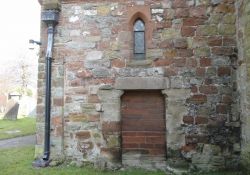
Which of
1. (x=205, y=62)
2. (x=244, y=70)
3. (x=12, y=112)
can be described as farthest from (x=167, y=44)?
(x=12, y=112)

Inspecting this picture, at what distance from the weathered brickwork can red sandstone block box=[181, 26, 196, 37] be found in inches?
0.9

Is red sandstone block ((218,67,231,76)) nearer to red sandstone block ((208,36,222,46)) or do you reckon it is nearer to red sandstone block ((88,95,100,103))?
red sandstone block ((208,36,222,46))

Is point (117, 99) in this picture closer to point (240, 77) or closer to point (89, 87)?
point (89, 87)

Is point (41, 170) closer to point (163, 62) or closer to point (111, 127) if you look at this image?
point (111, 127)

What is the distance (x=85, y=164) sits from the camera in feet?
23.0

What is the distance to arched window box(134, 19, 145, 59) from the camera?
7.09 metres

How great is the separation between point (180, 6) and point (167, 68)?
1.40 metres

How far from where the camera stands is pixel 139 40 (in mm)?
7105

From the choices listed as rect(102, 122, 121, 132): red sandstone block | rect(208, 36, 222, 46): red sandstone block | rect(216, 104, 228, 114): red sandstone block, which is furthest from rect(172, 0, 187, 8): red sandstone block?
rect(102, 122, 121, 132): red sandstone block

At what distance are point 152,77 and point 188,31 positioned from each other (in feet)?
4.20

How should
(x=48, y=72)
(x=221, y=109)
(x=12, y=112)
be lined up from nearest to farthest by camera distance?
(x=221, y=109)
(x=48, y=72)
(x=12, y=112)

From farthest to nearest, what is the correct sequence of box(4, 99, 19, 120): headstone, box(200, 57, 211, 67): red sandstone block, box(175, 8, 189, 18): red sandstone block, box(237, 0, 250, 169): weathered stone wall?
box(4, 99, 19, 120): headstone < box(175, 8, 189, 18): red sandstone block < box(200, 57, 211, 67): red sandstone block < box(237, 0, 250, 169): weathered stone wall

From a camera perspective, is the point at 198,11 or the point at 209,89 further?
the point at 198,11

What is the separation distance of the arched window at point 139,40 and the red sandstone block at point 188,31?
889 millimetres
